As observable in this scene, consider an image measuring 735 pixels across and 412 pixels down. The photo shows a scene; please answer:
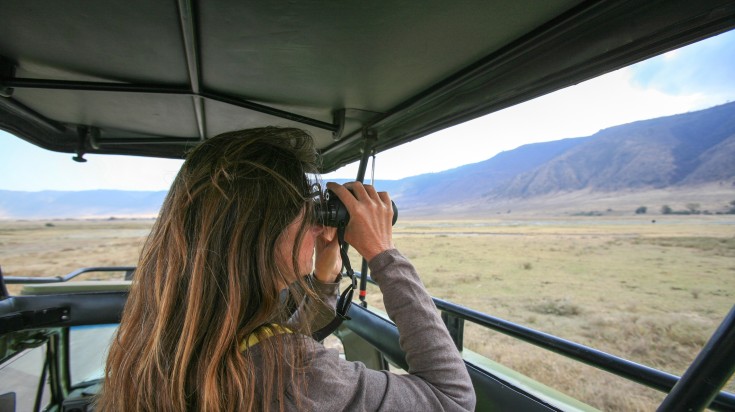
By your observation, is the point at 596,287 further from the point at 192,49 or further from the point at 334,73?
the point at 192,49

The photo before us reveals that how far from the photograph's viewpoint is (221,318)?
2.22 ft

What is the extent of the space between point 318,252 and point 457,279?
12868 mm

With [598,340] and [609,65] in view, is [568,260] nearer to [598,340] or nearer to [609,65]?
[598,340]

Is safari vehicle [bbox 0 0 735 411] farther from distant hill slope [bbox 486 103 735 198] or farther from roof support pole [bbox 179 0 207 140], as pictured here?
distant hill slope [bbox 486 103 735 198]

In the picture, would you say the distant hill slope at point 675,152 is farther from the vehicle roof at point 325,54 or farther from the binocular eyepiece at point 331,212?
the binocular eyepiece at point 331,212

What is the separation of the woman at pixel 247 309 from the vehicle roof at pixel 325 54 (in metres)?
0.38

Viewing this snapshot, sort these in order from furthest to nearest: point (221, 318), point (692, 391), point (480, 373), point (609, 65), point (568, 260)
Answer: point (568, 260) → point (480, 373) → point (609, 65) → point (221, 318) → point (692, 391)

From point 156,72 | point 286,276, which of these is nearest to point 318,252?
point 286,276

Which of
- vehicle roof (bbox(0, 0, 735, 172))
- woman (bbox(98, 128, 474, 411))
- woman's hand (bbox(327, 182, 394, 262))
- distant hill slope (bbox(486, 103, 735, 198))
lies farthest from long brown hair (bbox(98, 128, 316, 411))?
distant hill slope (bbox(486, 103, 735, 198))

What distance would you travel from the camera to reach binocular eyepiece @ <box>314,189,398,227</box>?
868 mm

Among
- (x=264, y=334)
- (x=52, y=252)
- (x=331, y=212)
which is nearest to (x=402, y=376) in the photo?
(x=264, y=334)

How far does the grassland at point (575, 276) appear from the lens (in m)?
3.52

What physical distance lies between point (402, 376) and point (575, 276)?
18329mm

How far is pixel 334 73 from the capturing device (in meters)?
1.26
